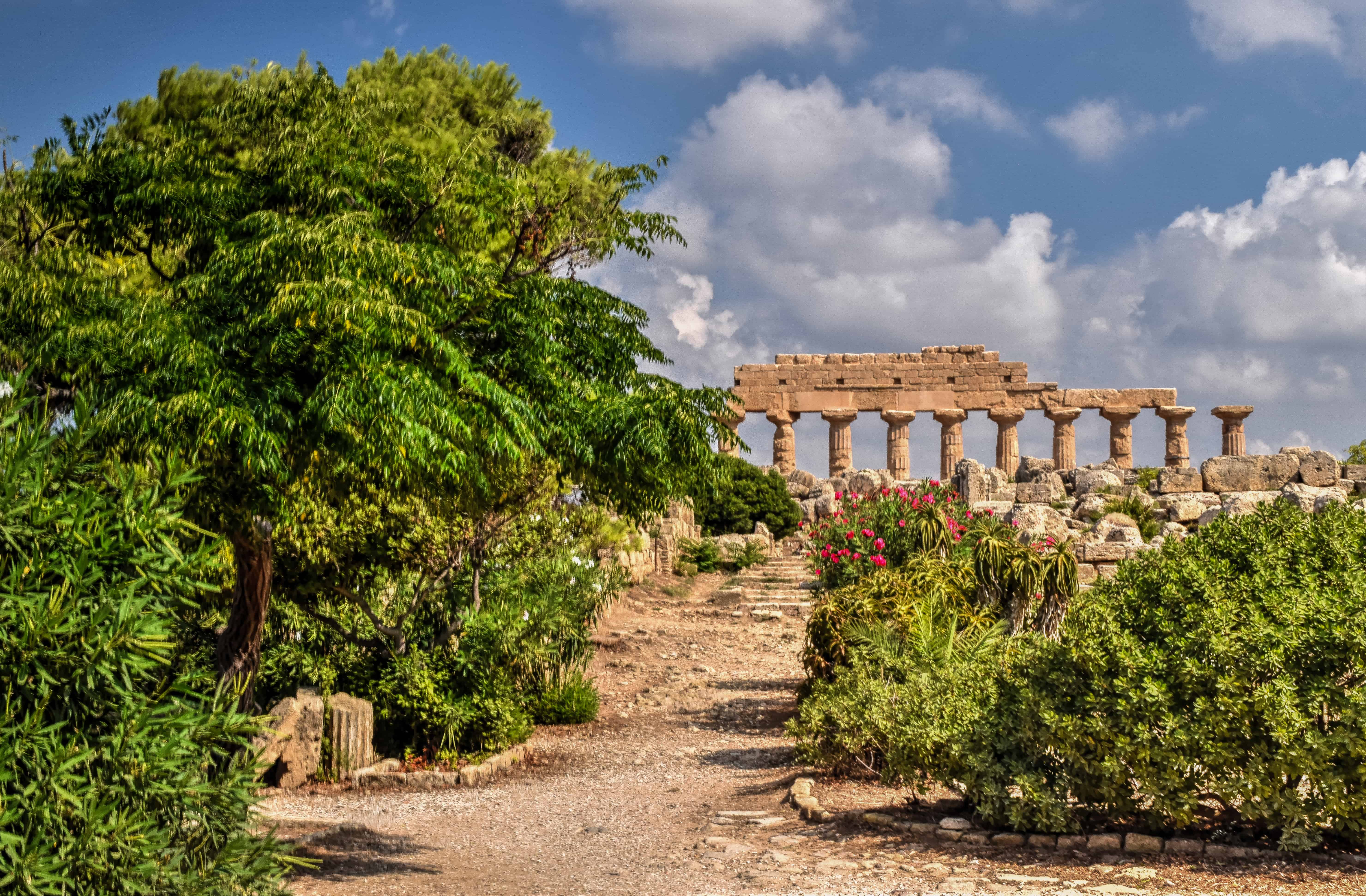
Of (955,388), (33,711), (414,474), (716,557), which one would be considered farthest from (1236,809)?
(955,388)

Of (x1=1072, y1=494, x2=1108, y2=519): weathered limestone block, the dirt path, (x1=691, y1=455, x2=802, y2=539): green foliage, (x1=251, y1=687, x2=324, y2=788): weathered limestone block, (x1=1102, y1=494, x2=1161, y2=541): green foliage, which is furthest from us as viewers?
(x1=691, y1=455, x2=802, y2=539): green foliage

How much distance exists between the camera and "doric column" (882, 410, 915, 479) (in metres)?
37.5

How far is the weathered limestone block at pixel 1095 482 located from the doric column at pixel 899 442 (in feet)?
25.9

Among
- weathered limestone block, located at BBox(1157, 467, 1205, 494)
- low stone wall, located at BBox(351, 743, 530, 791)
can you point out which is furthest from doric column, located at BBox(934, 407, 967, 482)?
low stone wall, located at BBox(351, 743, 530, 791)

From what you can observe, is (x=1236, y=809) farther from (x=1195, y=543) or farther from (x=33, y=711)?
(x=33, y=711)

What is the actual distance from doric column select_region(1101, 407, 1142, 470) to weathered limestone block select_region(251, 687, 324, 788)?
32031 millimetres

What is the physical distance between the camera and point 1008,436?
124ft

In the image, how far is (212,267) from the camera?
20.2ft

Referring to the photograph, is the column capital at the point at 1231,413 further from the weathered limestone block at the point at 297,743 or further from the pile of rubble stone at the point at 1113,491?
the weathered limestone block at the point at 297,743

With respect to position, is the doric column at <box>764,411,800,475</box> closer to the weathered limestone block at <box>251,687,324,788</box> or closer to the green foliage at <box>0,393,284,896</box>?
the weathered limestone block at <box>251,687,324,788</box>

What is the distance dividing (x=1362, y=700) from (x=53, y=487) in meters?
5.68

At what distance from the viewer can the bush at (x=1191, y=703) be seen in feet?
19.0

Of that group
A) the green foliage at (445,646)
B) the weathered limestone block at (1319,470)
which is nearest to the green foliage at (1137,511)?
the weathered limestone block at (1319,470)

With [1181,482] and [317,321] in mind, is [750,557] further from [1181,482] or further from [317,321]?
[317,321]
